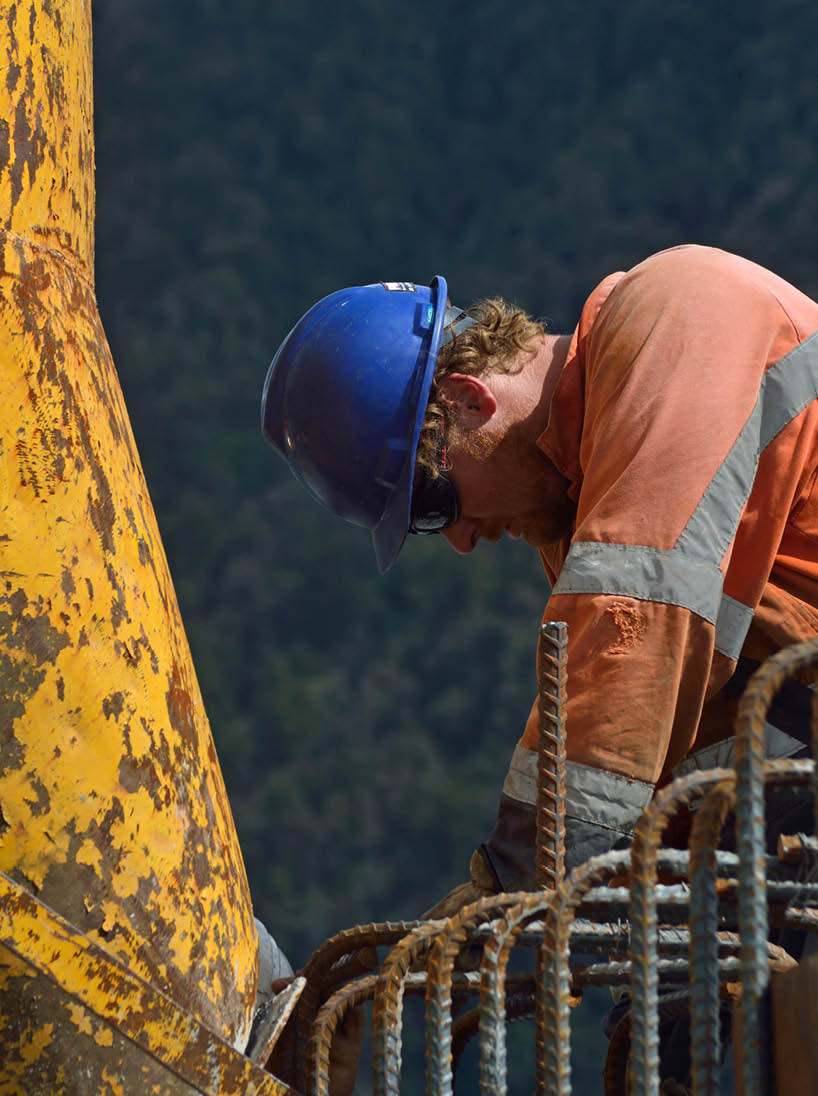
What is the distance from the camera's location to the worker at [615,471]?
222 cm

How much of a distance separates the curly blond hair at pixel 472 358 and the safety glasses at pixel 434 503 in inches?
0.9

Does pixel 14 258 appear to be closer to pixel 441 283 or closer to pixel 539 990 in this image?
pixel 539 990

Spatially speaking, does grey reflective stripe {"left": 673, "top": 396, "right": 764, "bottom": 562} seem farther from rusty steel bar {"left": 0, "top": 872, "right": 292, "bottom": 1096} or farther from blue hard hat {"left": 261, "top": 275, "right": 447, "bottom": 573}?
rusty steel bar {"left": 0, "top": 872, "right": 292, "bottom": 1096}

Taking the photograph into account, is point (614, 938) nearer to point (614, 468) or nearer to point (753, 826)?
point (753, 826)

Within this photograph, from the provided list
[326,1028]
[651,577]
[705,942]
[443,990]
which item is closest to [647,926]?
[705,942]

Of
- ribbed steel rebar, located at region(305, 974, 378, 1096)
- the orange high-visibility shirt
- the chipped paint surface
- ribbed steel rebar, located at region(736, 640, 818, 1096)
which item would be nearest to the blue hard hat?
the orange high-visibility shirt

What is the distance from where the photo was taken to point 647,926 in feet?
5.23

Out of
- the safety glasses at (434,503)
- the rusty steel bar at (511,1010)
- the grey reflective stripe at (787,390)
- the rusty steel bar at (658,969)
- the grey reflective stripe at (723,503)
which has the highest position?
the grey reflective stripe at (787,390)

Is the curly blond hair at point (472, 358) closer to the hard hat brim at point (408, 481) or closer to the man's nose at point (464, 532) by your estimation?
the hard hat brim at point (408, 481)

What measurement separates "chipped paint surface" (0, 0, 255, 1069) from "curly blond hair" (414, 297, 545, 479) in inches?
45.1

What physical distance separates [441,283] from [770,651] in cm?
120

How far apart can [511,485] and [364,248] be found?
23.3 feet

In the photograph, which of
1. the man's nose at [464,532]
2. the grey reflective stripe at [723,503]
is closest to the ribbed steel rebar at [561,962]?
the grey reflective stripe at [723,503]

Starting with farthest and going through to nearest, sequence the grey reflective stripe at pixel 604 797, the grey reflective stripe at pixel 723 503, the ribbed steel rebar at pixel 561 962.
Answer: the grey reflective stripe at pixel 723 503
the grey reflective stripe at pixel 604 797
the ribbed steel rebar at pixel 561 962
